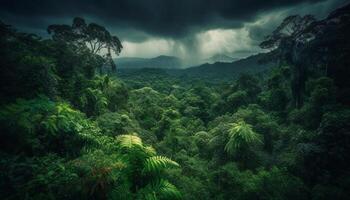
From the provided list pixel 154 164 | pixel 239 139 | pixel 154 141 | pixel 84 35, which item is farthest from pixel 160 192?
pixel 84 35

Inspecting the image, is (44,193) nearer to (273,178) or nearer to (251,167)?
(273,178)

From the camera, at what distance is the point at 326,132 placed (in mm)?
9039

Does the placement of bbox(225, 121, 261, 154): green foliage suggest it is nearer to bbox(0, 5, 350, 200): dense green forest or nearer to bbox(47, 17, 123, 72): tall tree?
bbox(0, 5, 350, 200): dense green forest

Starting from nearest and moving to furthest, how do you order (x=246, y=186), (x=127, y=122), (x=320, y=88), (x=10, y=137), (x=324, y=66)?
(x=10, y=137) < (x=246, y=186) < (x=127, y=122) < (x=320, y=88) < (x=324, y=66)

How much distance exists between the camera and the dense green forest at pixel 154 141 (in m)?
4.65

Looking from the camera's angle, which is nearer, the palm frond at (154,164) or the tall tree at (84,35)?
the palm frond at (154,164)

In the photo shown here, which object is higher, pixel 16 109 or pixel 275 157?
pixel 16 109

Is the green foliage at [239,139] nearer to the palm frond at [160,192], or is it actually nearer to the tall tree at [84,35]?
the palm frond at [160,192]

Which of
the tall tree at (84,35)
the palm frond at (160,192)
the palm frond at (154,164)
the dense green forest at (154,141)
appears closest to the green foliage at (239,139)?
the dense green forest at (154,141)

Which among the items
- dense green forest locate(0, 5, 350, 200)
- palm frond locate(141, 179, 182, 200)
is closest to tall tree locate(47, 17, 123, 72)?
dense green forest locate(0, 5, 350, 200)

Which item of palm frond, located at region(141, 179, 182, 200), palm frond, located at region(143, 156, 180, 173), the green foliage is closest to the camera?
palm frond, located at region(141, 179, 182, 200)

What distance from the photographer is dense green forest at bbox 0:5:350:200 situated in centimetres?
465

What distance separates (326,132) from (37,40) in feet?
56.2

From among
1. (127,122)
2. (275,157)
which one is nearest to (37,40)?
(127,122)
